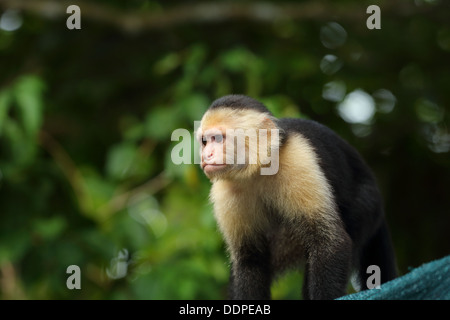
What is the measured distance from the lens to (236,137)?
1511mm

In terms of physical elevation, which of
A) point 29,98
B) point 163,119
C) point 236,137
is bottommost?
point 236,137

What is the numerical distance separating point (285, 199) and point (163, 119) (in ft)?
4.47

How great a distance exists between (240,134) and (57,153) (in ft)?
7.01

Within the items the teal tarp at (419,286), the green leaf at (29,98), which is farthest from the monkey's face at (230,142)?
the green leaf at (29,98)

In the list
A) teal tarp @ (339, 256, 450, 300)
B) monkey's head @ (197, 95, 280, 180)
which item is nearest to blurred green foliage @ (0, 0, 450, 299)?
monkey's head @ (197, 95, 280, 180)

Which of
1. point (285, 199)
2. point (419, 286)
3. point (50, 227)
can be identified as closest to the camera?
point (419, 286)

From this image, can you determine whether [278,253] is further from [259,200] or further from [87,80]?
[87,80]

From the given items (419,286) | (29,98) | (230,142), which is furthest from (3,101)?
(419,286)

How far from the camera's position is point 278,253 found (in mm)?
1782

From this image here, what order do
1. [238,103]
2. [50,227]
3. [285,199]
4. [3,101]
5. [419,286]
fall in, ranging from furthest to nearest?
[50,227], [3,101], [285,199], [238,103], [419,286]

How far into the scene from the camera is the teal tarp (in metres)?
1.20

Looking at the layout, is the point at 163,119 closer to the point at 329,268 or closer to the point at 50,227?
the point at 50,227

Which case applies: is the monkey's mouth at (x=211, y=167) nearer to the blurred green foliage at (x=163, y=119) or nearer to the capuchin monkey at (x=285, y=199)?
the capuchin monkey at (x=285, y=199)
